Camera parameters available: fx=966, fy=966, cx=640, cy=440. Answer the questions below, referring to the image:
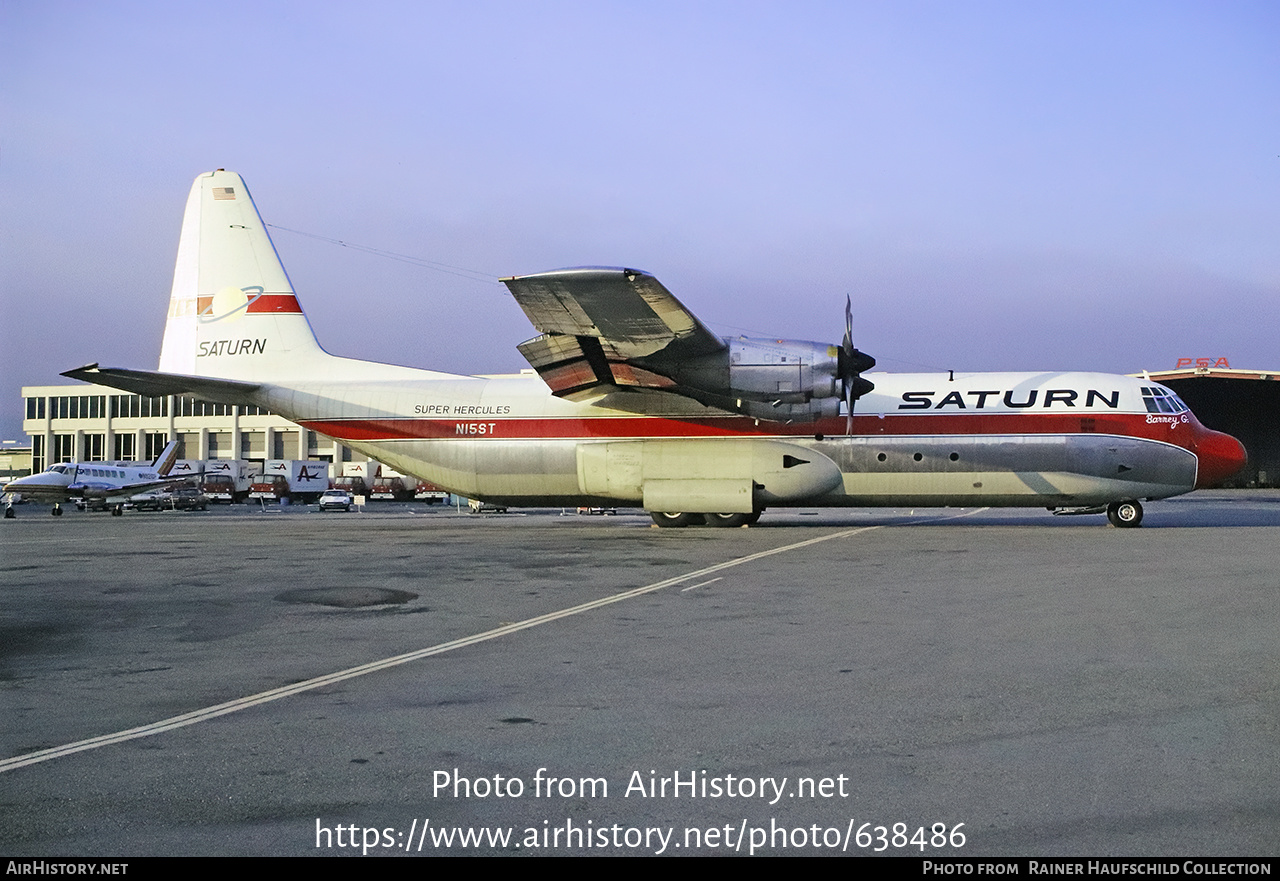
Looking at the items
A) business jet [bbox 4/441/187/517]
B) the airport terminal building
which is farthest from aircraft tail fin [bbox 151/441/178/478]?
the airport terminal building

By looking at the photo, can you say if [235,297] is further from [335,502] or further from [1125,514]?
[335,502]

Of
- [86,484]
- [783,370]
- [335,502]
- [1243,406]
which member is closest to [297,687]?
[783,370]

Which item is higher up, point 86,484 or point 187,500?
point 86,484

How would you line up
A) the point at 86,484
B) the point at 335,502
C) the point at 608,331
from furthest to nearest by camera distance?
the point at 335,502 → the point at 86,484 → the point at 608,331

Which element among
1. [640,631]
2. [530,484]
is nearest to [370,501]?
[530,484]

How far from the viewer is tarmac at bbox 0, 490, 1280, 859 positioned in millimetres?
4652

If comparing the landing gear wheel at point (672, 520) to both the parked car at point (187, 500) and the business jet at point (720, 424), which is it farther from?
the parked car at point (187, 500)

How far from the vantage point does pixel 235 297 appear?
28328 mm

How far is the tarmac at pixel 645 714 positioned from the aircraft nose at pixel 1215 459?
1156 centimetres

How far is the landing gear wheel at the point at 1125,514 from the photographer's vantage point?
25250 millimetres

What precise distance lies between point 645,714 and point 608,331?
51.4ft

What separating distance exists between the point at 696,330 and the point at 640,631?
40.0 ft

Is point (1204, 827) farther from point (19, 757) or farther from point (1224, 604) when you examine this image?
point (1224, 604)

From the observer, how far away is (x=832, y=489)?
25109mm
